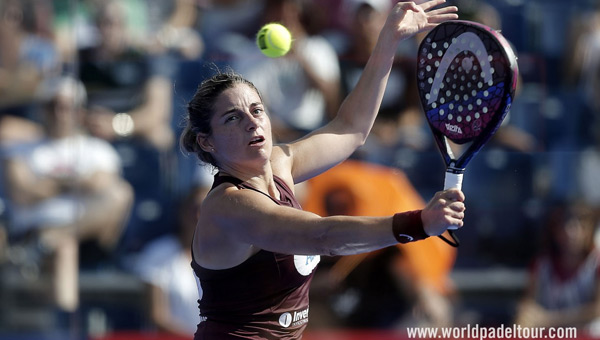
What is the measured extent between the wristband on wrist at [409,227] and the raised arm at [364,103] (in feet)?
3.49

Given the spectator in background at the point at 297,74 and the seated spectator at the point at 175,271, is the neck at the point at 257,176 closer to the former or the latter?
the seated spectator at the point at 175,271

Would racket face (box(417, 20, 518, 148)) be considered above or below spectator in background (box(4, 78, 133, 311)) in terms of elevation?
below

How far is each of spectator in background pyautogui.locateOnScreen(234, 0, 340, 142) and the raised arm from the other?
2556mm

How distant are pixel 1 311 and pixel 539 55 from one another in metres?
4.27

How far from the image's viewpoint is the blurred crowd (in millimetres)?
6102

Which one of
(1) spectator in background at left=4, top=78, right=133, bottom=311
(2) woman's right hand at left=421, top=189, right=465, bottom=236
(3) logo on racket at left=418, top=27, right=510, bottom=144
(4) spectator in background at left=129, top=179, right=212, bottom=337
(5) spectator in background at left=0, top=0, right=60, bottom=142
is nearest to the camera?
(2) woman's right hand at left=421, top=189, right=465, bottom=236

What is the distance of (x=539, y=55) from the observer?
6617 millimetres

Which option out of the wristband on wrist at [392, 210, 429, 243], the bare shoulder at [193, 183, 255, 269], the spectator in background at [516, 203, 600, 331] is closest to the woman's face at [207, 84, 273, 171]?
the bare shoulder at [193, 183, 255, 269]

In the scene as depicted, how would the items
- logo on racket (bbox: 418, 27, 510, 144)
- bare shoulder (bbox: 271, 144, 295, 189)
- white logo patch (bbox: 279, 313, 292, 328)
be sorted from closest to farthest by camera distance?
logo on racket (bbox: 418, 27, 510, 144) < white logo patch (bbox: 279, 313, 292, 328) < bare shoulder (bbox: 271, 144, 295, 189)

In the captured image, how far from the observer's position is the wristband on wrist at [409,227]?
266cm

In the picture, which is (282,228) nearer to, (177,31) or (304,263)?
(304,263)

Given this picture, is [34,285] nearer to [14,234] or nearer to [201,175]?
[14,234]

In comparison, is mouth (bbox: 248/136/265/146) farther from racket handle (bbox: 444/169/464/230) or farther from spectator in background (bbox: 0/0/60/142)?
spectator in background (bbox: 0/0/60/142)

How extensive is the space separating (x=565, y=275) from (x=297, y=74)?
2330mm
